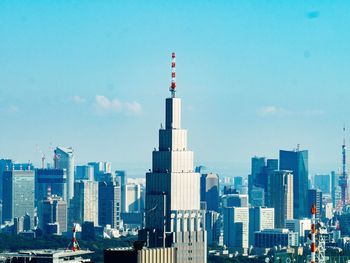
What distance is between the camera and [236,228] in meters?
156

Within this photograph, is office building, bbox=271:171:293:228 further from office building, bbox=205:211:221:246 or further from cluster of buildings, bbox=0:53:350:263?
office building, bbox=205:211:221:246

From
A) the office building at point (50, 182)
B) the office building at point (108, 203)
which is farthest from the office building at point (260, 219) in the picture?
the office building at point (50, 182)

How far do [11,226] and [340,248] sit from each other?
58.2 meters

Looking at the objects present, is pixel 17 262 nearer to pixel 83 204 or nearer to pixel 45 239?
pixel 45 239

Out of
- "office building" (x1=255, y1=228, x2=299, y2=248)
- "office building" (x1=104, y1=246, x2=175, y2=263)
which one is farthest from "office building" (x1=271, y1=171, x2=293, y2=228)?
"office building" (x1=104, y1=246, x2=175, y2=263)

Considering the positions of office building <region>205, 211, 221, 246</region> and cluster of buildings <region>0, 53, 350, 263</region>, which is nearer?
cluster of buildings <region>0, 53, 350, 263</region>

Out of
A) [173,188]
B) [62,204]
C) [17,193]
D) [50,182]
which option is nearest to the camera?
[173,188]

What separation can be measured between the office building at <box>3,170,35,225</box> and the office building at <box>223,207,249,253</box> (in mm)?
33738

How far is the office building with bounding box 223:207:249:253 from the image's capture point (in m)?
150

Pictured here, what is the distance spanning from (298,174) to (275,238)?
131ft

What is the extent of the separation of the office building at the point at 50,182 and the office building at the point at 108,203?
12072 mm

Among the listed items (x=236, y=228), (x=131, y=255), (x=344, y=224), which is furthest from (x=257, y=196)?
(x=131, y=255)

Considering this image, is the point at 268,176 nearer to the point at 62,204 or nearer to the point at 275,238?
the point at 62,204

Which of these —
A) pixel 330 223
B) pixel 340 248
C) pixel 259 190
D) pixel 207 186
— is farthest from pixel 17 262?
pixel 259 190
